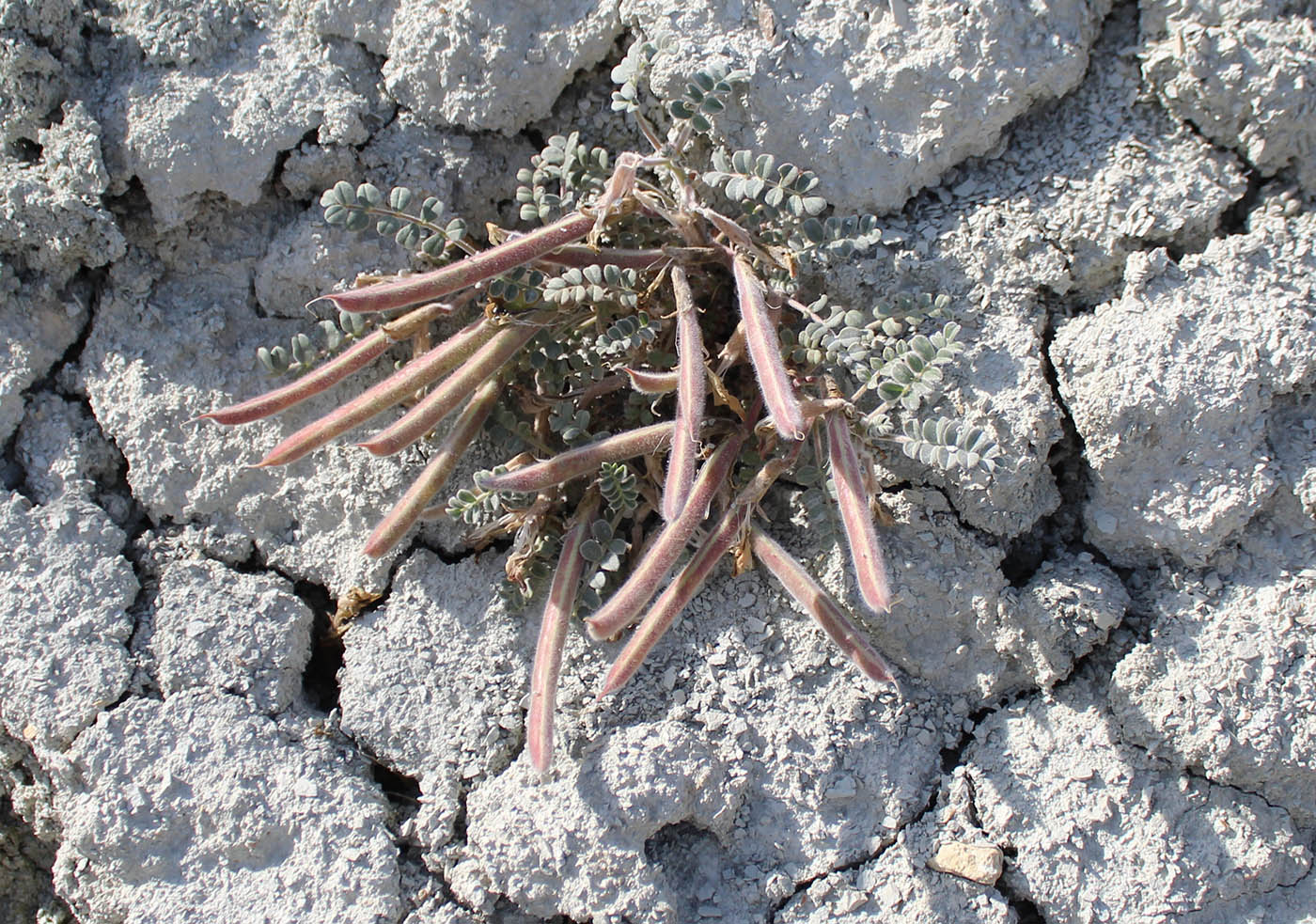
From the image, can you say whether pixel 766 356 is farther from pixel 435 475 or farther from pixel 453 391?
pixel 435 475

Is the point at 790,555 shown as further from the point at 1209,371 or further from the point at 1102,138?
the point at 1102,138

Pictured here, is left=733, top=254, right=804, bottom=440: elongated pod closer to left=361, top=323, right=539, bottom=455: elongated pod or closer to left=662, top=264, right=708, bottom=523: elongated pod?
left=662, top=264, right=708, bottom=523: elongated pod

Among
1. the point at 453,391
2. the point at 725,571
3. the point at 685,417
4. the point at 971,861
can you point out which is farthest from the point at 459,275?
the point at 971,861

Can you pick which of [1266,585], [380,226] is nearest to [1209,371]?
[1266,585]

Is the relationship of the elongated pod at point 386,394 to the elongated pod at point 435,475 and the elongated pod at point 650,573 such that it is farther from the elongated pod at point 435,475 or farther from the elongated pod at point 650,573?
the elongated pod at point 650,573

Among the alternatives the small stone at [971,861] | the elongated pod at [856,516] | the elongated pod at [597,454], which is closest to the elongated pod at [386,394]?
the elongated pod at [597,454]

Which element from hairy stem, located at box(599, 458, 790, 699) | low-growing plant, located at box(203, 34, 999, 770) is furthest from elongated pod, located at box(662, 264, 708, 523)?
hairy stem, located at box(599, 458, 790, 699)
